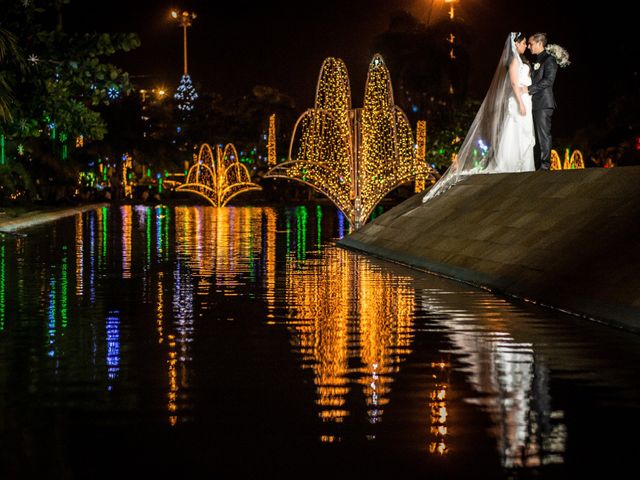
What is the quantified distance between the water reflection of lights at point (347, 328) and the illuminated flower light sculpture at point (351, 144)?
60.0ft

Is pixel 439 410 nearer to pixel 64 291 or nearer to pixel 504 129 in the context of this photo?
pixel 64 291

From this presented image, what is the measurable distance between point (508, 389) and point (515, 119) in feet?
55.7

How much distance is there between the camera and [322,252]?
27422 mm

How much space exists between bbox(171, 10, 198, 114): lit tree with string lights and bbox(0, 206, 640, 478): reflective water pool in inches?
4258

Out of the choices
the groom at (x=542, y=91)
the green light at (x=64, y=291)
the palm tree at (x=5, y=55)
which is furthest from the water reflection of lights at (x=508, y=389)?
the groom at (x=542, y=91)

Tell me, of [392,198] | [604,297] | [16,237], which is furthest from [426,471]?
[392,198]

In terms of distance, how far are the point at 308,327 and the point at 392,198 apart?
78133 mm

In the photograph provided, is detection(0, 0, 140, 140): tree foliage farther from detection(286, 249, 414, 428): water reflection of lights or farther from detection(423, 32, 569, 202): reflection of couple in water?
detection(423, 32, 569, 202): reflection of couple in water

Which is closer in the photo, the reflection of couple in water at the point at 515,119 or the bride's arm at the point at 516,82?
the reflection of couple in water at the point at 515,119

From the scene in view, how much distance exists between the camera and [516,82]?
24969 millimetres

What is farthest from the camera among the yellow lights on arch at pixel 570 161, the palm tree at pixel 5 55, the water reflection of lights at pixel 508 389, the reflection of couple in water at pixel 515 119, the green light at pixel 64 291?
the yellow lights on arch at pixel 570 161

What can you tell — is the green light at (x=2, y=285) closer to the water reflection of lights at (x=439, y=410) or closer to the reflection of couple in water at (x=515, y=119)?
the water reflection of lights at (x=439, y=410)

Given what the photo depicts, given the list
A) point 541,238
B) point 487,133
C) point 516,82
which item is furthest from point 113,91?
point 541,238

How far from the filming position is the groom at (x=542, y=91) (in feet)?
74.3
